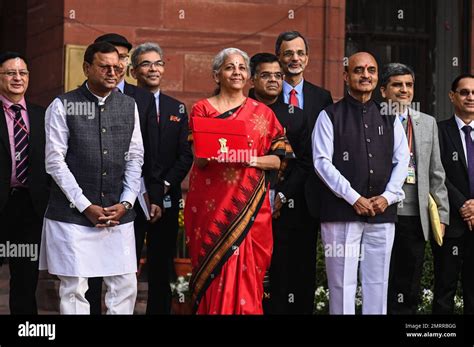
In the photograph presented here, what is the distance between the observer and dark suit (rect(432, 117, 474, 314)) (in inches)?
361

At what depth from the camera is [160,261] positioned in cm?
904

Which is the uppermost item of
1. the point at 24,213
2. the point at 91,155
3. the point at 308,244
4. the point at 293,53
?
the point at 293,53

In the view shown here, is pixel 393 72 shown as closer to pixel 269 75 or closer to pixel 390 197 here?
pixel 269 75

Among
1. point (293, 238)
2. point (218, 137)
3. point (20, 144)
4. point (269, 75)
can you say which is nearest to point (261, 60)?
point (269, 75)

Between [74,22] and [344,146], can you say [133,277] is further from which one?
[74,22]

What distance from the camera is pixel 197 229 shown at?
8.33m

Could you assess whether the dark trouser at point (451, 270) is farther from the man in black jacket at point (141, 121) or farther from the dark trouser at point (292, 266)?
the man in black jacket at point (141, 121)

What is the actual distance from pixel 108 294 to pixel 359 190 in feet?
6.80

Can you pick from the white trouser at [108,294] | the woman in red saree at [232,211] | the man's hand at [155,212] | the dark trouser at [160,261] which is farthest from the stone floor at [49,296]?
the white trouser at [108,294]

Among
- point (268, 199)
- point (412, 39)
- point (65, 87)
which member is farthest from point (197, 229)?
point (412, 39)

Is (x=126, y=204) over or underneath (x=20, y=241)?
over

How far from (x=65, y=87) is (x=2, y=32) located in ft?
9.68

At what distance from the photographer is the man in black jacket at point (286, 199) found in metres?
8.95

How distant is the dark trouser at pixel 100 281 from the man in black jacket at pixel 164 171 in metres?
0.19
